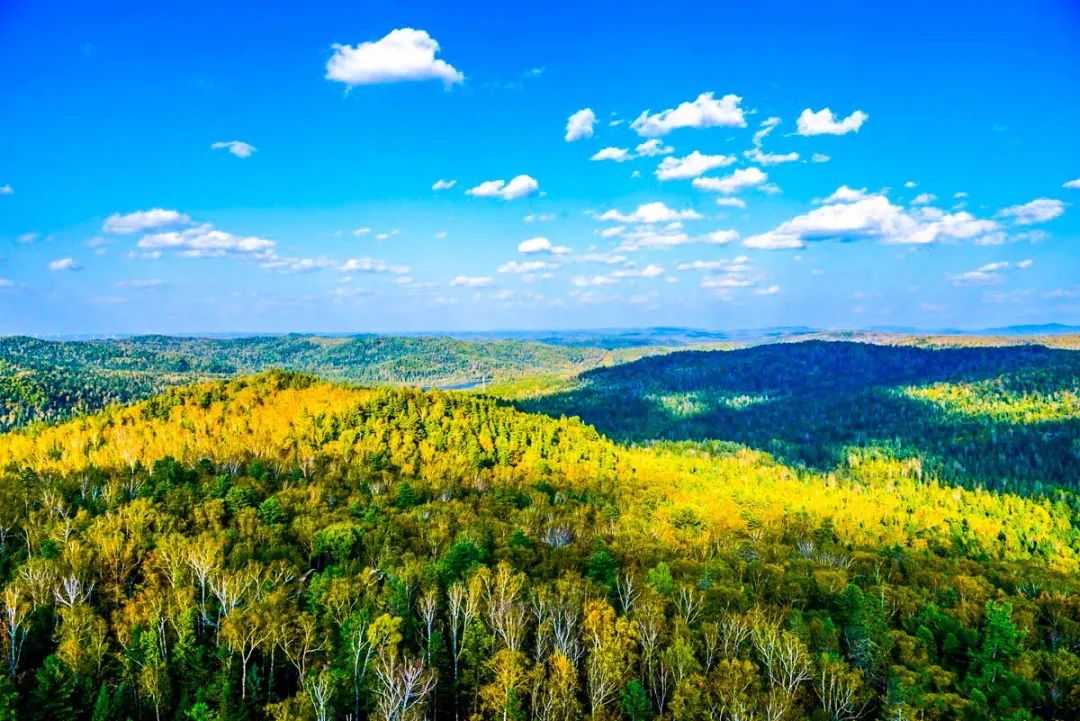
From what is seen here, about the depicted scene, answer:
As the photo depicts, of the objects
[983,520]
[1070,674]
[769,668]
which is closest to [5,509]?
[769,668]

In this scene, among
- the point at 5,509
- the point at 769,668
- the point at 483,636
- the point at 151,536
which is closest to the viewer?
the point at 769,668

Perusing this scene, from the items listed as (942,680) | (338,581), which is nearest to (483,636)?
(338,581)

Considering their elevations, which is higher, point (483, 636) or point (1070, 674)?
point (483, 636)

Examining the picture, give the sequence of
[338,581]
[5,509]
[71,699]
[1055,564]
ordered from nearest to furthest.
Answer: [71,699] < [338,581] < [5,509] < [1055,564]

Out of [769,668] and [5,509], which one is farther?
[5,509]

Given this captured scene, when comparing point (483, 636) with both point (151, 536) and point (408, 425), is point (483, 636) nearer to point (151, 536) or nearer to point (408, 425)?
point (151, 536)

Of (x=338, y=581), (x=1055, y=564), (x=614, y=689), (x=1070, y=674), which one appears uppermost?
(x=338, y=581)
